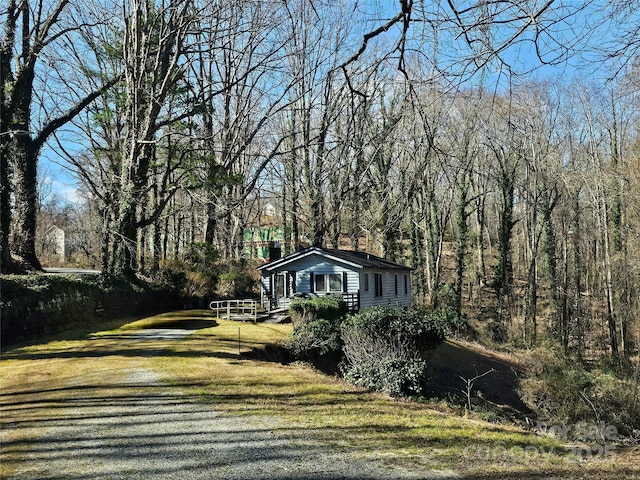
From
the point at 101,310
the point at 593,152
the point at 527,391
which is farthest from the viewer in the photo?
the point at 593,152

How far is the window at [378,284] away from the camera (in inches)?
1096

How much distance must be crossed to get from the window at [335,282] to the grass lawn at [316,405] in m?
10.3

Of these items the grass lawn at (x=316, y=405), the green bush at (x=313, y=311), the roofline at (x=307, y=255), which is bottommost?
the grass lawn at (x=316, y=405)

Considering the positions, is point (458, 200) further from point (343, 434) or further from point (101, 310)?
point (343, 434)

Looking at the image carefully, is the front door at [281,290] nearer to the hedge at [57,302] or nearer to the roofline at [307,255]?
the roofline at [307,255]

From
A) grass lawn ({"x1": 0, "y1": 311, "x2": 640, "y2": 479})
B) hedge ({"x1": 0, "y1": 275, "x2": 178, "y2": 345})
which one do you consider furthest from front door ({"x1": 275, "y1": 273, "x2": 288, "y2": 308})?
grass lawn ({"x1": 0, "y1": 311, "x2": 640, "y2": 479})

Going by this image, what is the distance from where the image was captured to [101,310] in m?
19.8

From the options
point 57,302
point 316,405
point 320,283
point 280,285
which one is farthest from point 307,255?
point 316,405

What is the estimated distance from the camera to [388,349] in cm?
1258

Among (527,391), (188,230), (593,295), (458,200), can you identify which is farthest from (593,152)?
(188,230)

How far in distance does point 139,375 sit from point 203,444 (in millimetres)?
4672

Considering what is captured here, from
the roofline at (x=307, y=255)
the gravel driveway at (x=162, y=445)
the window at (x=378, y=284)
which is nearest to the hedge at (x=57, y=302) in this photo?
the gravel driveway at (x=162, y=445)

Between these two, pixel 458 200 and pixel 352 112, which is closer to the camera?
pixel 352 112

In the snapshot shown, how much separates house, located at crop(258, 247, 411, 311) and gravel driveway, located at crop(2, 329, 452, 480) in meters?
17.3
